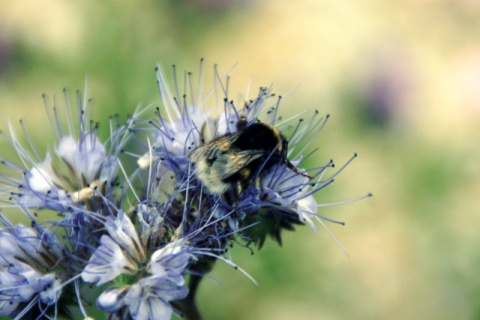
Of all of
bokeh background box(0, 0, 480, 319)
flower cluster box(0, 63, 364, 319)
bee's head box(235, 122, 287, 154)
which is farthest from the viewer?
bokeh background box(0, 0, 480, 319)

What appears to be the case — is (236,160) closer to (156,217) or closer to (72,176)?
(156,217)

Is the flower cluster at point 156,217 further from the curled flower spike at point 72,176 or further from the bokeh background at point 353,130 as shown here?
the bokeh background at point 353,130

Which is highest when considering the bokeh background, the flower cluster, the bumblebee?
the bumblebee

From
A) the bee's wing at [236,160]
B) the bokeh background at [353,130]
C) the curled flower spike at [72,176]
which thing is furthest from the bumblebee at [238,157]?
the bokeh background at [353,130]

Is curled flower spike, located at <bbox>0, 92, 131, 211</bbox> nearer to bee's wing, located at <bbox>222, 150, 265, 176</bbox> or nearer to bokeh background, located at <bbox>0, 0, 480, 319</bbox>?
bee's wing, located at <bbox>222, 150, 265, 176</bbox>

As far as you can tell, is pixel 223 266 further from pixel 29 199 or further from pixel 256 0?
pixel 256 0

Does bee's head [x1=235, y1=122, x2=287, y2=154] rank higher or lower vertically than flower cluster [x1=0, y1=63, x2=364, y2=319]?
higher

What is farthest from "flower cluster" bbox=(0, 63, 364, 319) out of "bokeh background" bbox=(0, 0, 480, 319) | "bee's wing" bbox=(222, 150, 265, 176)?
"bokeh background" bbox=(0, 0, 480, 319)
